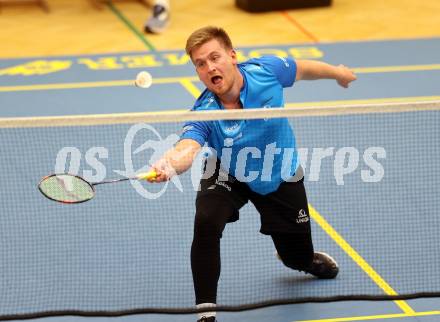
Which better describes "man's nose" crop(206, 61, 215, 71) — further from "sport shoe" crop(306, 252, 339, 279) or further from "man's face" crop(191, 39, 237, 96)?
"sport shoe" crop(306, 252, 339, 279)

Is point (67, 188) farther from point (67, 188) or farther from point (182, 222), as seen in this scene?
point (182, 222)

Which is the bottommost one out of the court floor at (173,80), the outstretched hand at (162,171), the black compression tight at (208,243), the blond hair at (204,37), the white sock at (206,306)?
the court floor at (173,80)

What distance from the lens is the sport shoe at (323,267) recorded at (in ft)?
20.1

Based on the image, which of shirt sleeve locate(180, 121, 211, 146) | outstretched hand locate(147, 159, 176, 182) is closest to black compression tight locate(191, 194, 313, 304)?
shirt sleeve locate(180, 121, 211, 146)

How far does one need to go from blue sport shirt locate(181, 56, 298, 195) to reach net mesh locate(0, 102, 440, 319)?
0.81ft

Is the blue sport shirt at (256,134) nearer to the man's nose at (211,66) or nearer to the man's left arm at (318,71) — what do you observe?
the man's left arm at (318,71)

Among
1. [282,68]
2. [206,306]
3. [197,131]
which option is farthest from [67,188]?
[282,68]

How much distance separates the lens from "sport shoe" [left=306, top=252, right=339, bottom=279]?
6125 mm

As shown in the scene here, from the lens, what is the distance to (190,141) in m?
5.26

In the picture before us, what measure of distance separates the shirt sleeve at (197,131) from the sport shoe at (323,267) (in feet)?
4.25

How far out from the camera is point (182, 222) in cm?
707

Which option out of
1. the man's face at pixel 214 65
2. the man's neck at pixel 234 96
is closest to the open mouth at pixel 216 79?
the man's face at pixel 214 65

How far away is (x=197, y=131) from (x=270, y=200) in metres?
0.69

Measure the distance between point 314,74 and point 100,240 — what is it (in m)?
2.11
